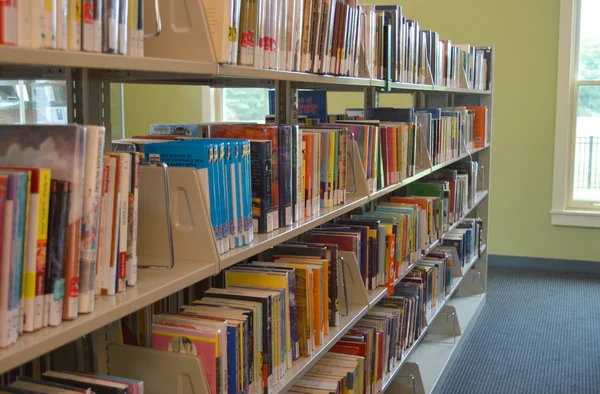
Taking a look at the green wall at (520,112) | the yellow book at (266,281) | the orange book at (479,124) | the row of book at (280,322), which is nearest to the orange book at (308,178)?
the row of book at (280,322)

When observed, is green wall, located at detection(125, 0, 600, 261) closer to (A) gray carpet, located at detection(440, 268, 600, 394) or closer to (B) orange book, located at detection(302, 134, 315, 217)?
(A) gray carpet, located at detection(440, 268, 600, 394)

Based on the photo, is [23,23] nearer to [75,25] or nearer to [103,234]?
[75,25]

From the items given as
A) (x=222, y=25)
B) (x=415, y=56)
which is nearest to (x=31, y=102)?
(x=415, y=56)

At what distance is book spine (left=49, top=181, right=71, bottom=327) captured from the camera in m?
0.98

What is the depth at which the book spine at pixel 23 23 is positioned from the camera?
0.93 m

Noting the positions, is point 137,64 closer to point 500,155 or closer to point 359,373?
point 359,373

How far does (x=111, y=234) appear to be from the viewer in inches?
44.4

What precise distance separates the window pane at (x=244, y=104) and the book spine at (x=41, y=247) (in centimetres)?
541

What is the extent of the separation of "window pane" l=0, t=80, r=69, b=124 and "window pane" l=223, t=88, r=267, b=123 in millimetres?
1690

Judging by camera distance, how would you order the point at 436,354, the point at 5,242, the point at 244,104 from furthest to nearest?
the point at 244,104
the point at 436,354
the point at 5,242

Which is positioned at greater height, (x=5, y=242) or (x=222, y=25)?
(x=222, y=25)

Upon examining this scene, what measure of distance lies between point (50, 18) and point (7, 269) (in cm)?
36

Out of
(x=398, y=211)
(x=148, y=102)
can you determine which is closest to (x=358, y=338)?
(x=398, y=211)

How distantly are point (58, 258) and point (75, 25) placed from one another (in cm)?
35
